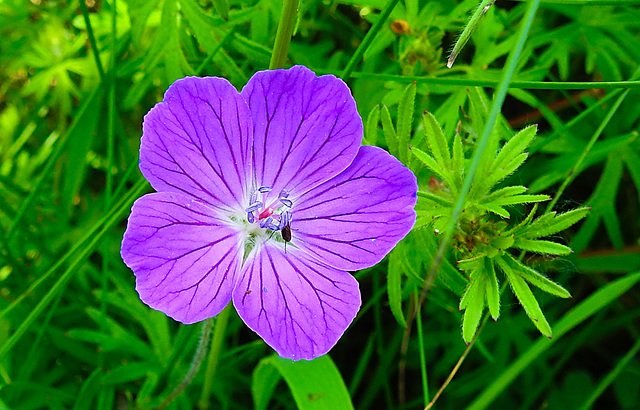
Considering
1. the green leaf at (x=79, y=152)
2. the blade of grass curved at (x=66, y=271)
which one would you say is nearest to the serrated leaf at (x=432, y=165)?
the blade of grass curved at (x=66, y=271)

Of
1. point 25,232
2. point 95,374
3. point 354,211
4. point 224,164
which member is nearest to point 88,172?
point 25,232

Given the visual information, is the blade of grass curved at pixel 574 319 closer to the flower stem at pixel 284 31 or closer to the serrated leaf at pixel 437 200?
the serrated leaf at pixel 437 200

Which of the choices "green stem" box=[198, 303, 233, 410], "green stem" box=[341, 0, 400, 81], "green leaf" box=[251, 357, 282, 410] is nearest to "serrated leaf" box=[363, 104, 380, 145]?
"green stem" box=[341, 0, 400, 81]

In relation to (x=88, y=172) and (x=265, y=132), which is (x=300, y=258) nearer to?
(x=265, y=132)

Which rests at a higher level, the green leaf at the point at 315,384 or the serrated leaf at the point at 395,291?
the serrated leaf at the point at 395,291

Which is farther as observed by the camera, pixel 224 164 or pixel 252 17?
pixel 252 17

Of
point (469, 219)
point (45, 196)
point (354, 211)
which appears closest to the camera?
point (354, 211)

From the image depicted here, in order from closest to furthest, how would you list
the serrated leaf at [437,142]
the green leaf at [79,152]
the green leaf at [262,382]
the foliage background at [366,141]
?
the serrated leaf at [437,142] < the foliage background at [366,141] < the green leaf at [262,382] < the green leaf at [79,152]
